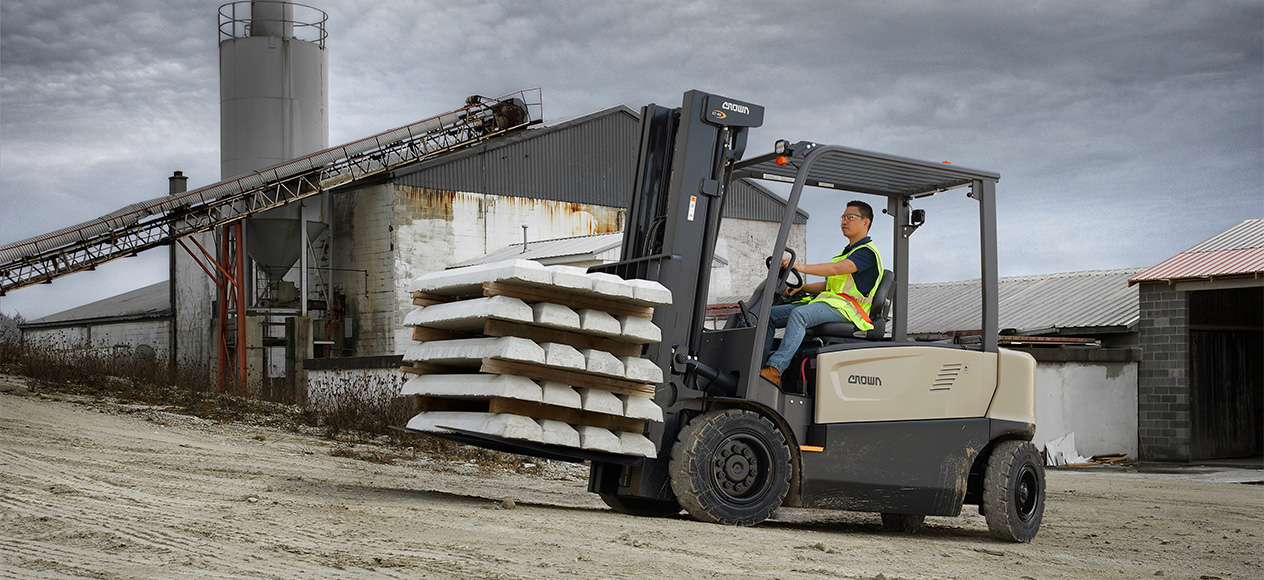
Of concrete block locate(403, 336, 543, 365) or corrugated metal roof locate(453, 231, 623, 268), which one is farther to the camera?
corrugated metal roof locate(453, 231, 623, 268)

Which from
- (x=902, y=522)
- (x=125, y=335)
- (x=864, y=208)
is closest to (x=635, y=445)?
(x=864, y=208)

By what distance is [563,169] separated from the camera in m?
33.4

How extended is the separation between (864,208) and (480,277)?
314 cm

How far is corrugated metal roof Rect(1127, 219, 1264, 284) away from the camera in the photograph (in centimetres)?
2008

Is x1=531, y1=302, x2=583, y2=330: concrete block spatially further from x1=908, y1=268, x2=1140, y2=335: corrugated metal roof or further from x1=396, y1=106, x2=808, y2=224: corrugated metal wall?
x1=396, y1=106, x2=808, y2=224: corrugated metal wall

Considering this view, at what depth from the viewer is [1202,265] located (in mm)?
21297

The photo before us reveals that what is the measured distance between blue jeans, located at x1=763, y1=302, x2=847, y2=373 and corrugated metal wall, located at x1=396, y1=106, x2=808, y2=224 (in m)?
23.6

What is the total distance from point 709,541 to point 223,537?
2782 millimetres

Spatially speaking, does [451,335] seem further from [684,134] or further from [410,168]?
[410,168]

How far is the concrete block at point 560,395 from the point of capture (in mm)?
7113

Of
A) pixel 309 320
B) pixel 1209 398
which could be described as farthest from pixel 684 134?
pixel 309 320

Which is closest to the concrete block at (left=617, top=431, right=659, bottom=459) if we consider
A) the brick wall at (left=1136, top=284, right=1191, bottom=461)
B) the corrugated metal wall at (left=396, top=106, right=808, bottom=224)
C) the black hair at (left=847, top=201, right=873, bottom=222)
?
the black hair at (left=847, top=201, right=873, bottom=222)

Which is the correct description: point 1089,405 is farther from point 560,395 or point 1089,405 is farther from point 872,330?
point 560,395

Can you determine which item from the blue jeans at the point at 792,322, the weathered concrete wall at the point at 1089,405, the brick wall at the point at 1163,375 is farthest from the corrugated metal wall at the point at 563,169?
the blue jeans at the point at 792,322
